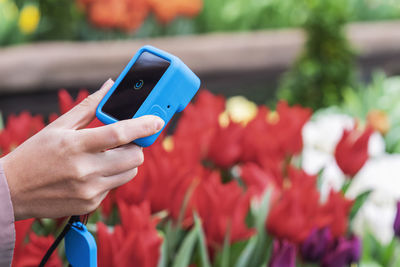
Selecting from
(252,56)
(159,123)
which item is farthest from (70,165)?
(252,56)

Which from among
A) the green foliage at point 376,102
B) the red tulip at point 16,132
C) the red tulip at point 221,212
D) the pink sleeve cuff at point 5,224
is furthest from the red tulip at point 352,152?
the green foliage at point 376,102

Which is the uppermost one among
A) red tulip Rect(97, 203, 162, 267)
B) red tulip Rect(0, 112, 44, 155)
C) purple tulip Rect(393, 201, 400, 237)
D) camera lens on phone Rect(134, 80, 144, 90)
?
camera lens on phone Rect(134, 80, 144, 90)

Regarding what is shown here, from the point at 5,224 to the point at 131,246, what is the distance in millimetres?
218

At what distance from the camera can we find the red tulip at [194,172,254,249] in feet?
3.17

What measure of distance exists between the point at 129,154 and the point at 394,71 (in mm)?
4721

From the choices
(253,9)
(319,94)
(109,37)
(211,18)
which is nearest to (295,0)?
(253,9)

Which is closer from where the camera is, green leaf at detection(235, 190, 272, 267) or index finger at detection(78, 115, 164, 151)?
index finger at detection(78, 115, 164, 151)

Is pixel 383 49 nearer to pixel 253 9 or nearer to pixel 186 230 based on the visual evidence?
pixel 253 9

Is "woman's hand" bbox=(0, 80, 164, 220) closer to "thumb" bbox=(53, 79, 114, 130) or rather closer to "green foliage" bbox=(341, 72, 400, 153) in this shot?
"thumb" bbox=(53, 79, 114, 130)

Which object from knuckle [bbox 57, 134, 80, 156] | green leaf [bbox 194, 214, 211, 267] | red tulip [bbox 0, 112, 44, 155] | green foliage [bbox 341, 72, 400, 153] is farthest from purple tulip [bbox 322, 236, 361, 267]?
green foliage [bbox 341, 72, 400, 153]

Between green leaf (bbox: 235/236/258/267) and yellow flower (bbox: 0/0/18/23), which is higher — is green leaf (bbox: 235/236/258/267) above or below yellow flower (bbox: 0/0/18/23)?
above

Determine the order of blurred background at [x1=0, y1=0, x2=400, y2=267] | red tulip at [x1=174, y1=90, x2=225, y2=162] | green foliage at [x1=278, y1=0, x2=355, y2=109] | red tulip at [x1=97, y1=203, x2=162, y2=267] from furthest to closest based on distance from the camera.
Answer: green foliage at [x1=278, y1=0, x2=355, y2=109]
blurred background at [x1=0, y1=0, x2=400, y2=267]
red tulip at [x1=174, y1=90, x2=225, y2=162]
red tulip at [x1=97, y1=203, x2=162, y2=267]

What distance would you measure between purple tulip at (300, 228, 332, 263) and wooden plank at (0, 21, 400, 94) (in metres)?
2.76

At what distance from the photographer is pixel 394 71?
4965 mm
